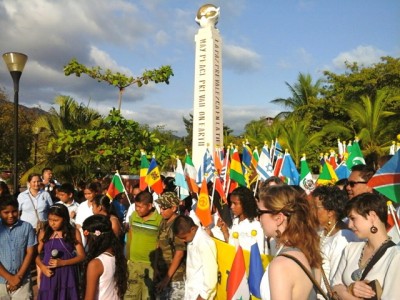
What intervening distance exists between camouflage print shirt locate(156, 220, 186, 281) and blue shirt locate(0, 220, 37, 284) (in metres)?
1.36

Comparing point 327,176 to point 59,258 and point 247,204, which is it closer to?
point 247,204

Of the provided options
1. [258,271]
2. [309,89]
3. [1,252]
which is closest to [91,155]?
[1,252]

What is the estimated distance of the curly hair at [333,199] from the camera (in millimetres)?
4074

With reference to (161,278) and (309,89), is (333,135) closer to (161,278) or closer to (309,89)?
(309,89)

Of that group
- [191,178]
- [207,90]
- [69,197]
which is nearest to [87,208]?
[69,197]

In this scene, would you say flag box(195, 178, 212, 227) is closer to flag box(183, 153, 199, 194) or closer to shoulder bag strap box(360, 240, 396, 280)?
flag box(183, 153, 199, 194)

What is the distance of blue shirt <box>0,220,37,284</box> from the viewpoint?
467 cm

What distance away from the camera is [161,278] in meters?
4.97

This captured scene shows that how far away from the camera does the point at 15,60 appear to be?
807cm

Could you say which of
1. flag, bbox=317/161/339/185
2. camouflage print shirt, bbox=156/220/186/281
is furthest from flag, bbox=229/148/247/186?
camouflage print shirt, bbox=156/220/186/281

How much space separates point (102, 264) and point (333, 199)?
2.05 meters

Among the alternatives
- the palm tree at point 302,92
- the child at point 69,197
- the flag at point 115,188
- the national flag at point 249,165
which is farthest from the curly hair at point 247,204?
the palm tree at point 302,92

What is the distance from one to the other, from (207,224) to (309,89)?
83.4 ft

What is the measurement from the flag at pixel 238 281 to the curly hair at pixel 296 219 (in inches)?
55.2
